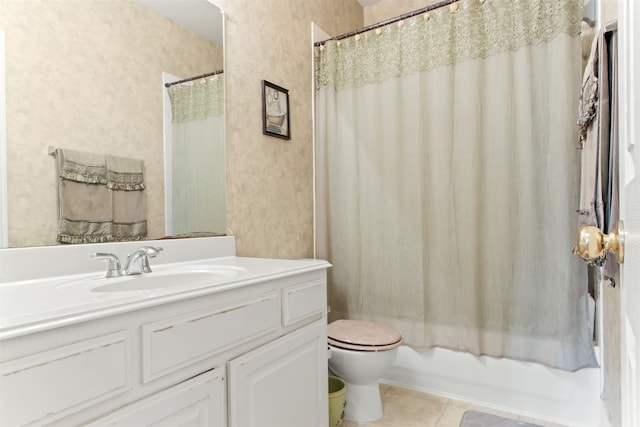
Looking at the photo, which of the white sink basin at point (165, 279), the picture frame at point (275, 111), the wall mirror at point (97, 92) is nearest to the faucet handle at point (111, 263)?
the white sink basin at point (165, 279)

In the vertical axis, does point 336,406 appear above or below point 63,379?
below

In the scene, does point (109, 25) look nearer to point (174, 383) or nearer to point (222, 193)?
point (222, 193)

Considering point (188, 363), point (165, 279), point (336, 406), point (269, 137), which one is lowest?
point (336, 406)

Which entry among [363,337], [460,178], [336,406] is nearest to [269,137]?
[460,178]

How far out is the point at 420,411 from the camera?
1871mm

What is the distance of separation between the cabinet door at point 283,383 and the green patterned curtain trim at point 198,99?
1.00 meters

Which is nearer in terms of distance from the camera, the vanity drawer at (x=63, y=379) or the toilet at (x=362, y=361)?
the vanity drawer at (x=63, y=379)

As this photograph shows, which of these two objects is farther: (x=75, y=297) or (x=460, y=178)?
(x=460, y=178)

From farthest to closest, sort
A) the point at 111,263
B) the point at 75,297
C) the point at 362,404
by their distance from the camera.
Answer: the point at 362,404, the point at 111,263, the point at 75,297

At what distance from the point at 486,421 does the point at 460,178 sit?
1.21 m

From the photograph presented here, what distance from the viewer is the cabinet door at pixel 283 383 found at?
3.35 feet

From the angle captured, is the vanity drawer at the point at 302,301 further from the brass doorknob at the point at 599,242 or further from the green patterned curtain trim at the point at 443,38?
the green patterned curtain trim at the point at 443,38

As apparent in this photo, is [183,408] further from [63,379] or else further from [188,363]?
[63,379]

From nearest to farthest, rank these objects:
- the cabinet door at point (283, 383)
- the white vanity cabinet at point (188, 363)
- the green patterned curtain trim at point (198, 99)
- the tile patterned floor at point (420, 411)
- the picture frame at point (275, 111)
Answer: the white vanity cabinet at point (188, 363) < the cabinet door at point (283, 383) < the green patterned curtain trim at point (198, 99) < the tile patterned floor at point (420, 411) < the picture frame at point (275, 111)
